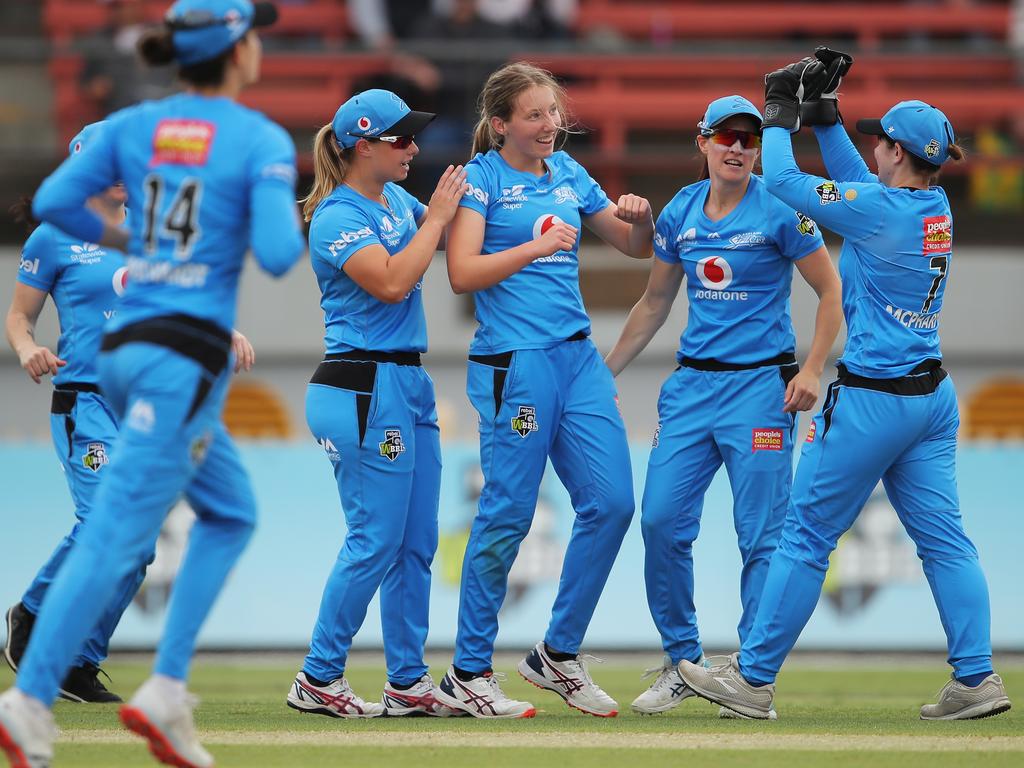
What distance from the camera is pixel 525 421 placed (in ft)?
18.3

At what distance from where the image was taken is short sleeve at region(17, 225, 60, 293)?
6043 millimetres

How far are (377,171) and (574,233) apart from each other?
2.50ft

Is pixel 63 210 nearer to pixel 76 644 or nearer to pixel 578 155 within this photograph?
pixel 76 644

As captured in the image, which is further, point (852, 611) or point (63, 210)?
point (852, 611)

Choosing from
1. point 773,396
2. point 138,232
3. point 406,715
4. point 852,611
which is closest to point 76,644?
point 138,232

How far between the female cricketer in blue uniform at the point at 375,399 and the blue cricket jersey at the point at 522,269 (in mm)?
227

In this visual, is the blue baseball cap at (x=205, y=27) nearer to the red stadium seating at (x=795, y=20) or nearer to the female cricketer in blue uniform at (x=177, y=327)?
the female cricketer in blue uniform at (x=177, y=327)

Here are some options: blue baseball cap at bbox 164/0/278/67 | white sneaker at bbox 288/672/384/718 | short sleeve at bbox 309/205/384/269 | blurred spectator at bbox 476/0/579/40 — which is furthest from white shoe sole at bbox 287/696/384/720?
blurred spectator at bbox 476/0/579/40

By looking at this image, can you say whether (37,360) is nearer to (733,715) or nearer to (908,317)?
(733,715)

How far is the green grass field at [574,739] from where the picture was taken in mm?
4480

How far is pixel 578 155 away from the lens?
11.7m

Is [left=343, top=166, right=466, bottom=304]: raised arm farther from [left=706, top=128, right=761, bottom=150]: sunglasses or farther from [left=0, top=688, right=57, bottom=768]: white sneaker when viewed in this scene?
[left=0, top=688, right=57, bottom=768]: white sneaker

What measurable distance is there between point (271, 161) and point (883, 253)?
2342 millimetres

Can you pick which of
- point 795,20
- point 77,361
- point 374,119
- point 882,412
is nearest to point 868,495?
point 882,412
